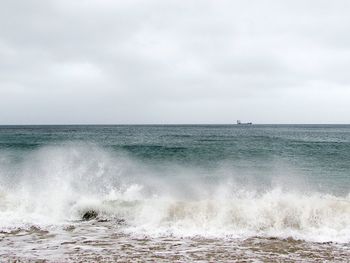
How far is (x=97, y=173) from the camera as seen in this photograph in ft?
80.1

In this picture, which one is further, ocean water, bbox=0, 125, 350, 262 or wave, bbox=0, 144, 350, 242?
wave, bbox=0, 144, 350, 242

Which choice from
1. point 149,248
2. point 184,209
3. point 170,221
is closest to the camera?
point 149,248

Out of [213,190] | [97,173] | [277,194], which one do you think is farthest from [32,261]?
[97,173]

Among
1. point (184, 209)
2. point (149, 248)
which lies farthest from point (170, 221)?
point (149, 248)

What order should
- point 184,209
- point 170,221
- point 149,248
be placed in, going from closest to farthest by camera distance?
point 149,248, point 170,221, point 184,209

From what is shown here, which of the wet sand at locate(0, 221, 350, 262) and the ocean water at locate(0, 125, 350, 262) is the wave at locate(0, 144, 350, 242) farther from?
the wet sand at locate(0, 221, 350, 262)

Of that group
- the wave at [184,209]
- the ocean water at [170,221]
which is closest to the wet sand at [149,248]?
the ocean water at [170,221]

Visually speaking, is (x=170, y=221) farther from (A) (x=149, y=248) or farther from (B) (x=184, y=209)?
(A) (x=149, y=248)

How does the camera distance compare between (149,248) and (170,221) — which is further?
(170,221)

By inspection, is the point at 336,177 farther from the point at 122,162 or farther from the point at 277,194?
the point at 122,162

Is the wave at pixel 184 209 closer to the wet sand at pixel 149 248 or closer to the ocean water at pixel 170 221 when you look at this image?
the ocean water at pixel 170 221

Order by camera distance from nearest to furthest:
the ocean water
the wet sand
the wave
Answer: the wet sand
the ocean water
the wave

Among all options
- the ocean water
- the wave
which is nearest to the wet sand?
the ocean water

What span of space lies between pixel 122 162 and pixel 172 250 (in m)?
22.3
